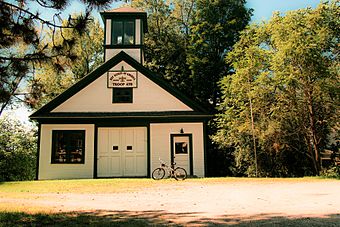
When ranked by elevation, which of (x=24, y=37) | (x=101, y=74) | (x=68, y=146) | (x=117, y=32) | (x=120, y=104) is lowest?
(x=68, y=146)

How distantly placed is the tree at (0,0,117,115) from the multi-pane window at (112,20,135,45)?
1250cm

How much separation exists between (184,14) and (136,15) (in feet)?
35.6

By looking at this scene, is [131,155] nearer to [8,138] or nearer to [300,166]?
[8,138]

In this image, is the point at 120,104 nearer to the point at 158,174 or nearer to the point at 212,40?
the point at 158,174

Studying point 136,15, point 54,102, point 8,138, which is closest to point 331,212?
point 54,102

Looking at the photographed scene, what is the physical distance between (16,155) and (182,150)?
943cm

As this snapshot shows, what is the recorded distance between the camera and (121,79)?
55.0 feet

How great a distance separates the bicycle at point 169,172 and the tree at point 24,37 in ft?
30.3

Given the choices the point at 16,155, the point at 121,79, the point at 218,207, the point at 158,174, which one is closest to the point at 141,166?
the point at 158,174

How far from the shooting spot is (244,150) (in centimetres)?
1906

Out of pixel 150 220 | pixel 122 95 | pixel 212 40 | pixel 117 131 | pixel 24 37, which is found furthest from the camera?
pixel 212 40

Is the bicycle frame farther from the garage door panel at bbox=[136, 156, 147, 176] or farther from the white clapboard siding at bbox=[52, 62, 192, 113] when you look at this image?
the white clapboard siding at bbox=[52, 62, 192, 113]

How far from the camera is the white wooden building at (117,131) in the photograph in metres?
15.9

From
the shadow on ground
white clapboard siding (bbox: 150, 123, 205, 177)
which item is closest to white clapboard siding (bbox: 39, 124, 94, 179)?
white clapboard siding (bbox: 150, 123, 205, 177)
